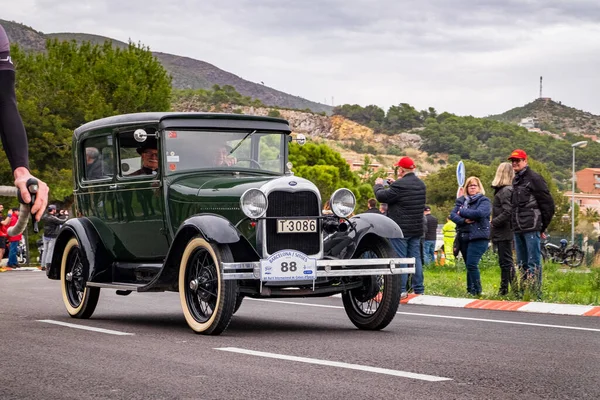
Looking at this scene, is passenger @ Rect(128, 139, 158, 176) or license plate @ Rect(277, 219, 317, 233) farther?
passenger @ Rect(128, 139, 158, 176)

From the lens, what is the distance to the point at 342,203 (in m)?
10.4

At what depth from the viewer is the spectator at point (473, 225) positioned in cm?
1523

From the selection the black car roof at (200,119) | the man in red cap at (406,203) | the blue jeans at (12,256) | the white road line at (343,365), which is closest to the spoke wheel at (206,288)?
the white road line at (343,365)

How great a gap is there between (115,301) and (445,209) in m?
106

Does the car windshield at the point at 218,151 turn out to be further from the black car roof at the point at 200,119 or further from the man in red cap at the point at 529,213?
the man in red cap at the point at 529,213

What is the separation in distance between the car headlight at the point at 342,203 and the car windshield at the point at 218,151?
1424 mm

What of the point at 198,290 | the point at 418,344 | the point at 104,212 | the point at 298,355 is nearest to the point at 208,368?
the point at 298,355

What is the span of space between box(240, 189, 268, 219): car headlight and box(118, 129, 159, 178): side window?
72.1 inches

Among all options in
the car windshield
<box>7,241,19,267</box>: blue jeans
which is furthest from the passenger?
<box>7,241,19,267</box>: blue jeans

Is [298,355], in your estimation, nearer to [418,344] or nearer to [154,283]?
[418,344]

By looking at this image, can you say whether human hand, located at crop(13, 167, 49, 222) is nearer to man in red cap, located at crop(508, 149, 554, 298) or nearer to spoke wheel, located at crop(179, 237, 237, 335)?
spoke wheel, located at crop(179, 237, 237, 335)

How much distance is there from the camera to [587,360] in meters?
7.46

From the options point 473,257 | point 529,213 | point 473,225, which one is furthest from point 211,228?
point 473,257

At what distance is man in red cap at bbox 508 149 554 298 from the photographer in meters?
14.1
